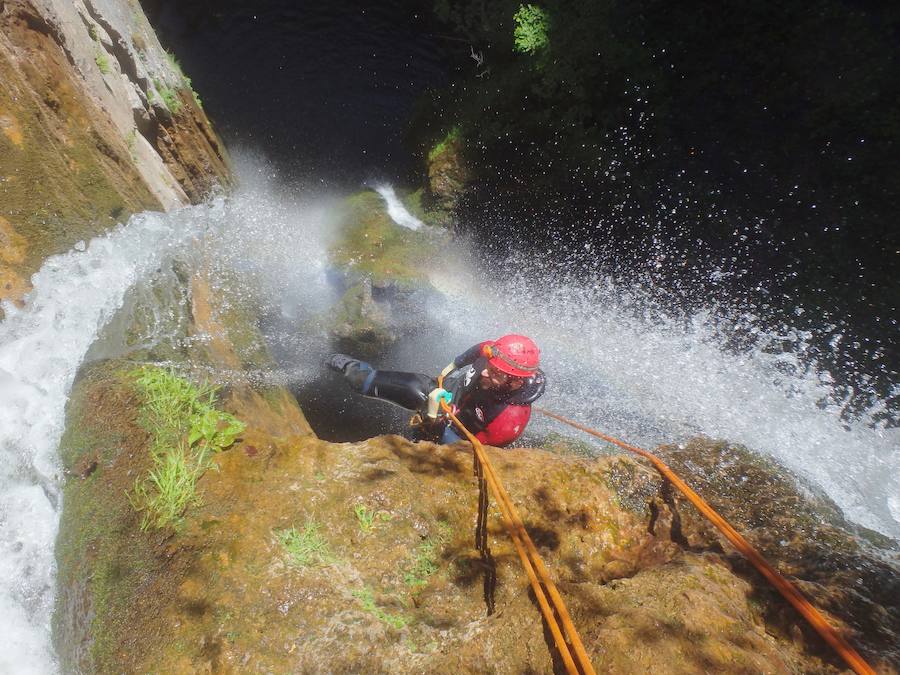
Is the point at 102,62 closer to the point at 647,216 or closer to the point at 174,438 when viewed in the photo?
the point at 174,438

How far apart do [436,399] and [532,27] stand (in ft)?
21.2

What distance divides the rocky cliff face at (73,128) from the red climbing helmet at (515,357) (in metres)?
3.80

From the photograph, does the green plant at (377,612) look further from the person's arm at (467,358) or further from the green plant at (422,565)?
the person's arm at (467,358)

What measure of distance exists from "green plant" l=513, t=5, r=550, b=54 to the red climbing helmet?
18.8 feet

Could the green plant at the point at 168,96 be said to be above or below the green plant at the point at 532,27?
below

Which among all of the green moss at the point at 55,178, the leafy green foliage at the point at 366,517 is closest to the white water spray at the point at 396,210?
the green moss at the point at 55,178

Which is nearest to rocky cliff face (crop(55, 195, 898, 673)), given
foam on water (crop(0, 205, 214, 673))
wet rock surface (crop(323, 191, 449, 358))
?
foam on water (crop(0, 205, 214, 673))

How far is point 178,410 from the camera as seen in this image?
8.79 feet

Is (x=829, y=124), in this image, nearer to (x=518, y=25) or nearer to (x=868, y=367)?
(x=868, y=367)

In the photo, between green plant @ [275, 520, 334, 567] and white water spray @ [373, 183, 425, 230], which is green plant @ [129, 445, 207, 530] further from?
white water spray @ [373, 183, 425, 230]


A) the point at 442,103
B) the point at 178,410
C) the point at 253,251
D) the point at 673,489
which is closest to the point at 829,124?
the point at 442,103

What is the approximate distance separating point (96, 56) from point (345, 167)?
191 inches

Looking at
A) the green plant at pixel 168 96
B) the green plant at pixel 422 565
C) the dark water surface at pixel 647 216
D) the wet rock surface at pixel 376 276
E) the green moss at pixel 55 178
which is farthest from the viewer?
the dark water surface at pixel 647 216

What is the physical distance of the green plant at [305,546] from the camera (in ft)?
7.11
